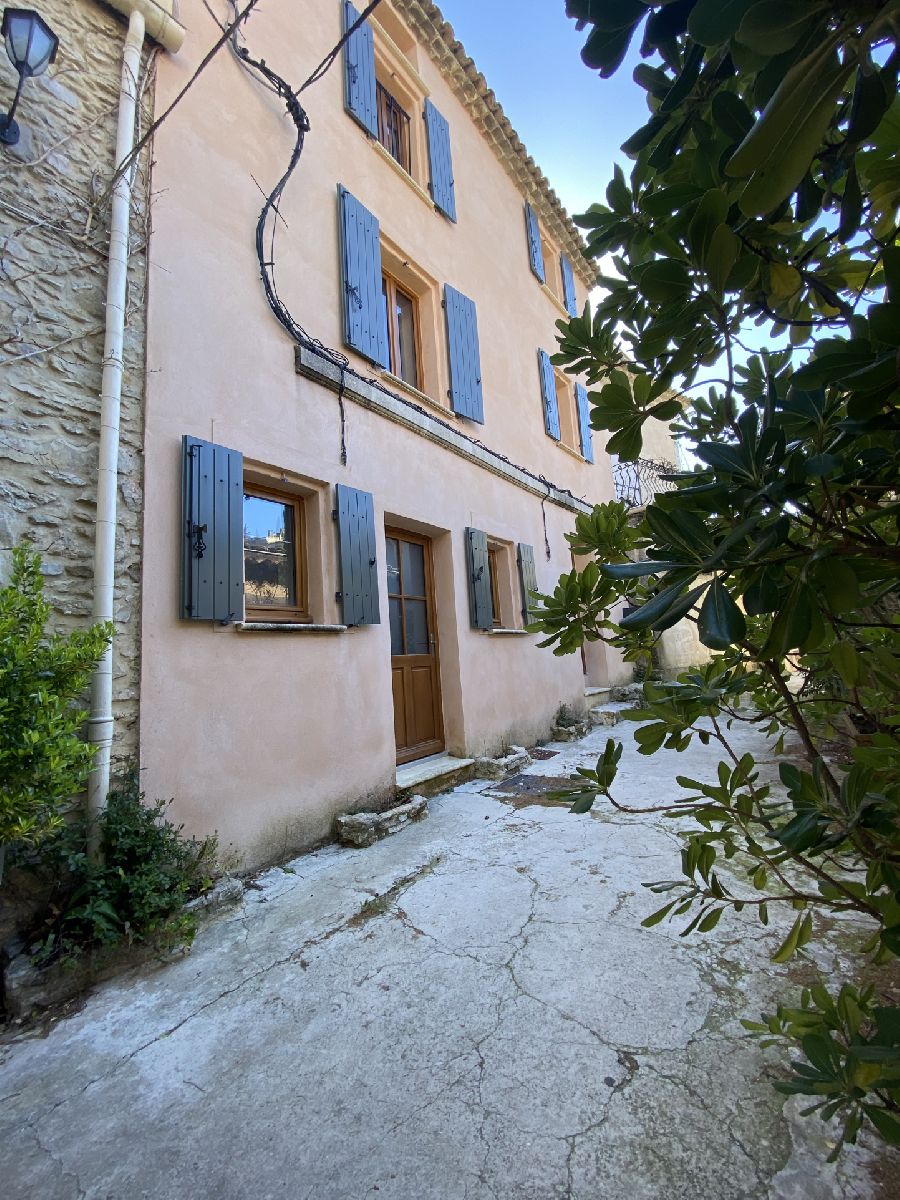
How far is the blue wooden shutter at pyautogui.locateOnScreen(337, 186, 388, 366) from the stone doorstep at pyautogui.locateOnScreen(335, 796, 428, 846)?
3555mm

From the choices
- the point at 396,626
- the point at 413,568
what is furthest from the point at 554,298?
the point at 396,626

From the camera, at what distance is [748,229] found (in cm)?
91

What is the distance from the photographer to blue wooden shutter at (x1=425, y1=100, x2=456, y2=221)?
553 centimetres

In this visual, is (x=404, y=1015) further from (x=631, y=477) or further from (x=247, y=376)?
(x=631, y=477)

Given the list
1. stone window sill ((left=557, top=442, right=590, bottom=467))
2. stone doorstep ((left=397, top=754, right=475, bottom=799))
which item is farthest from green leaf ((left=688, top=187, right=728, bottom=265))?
stone window sill ((left=557, top=442, right=590, bottom=467))

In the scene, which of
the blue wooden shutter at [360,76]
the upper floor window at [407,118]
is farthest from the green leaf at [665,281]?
the upper floor window at [407,118]

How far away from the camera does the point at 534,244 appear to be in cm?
755

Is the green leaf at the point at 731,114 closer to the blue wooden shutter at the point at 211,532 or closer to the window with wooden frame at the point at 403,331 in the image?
the blue wooden shutter at the point at 211,532

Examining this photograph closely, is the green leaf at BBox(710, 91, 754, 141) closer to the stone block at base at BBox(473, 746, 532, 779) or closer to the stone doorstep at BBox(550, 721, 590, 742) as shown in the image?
the stone block at base at BBox(473, 746, 532, 779)

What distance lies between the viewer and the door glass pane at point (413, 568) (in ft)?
15.7

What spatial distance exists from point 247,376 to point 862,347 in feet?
11.2

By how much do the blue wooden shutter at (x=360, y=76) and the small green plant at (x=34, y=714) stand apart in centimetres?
502

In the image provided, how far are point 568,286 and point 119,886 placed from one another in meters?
9.79

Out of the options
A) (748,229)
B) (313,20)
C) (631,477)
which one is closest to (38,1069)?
(748,229)
